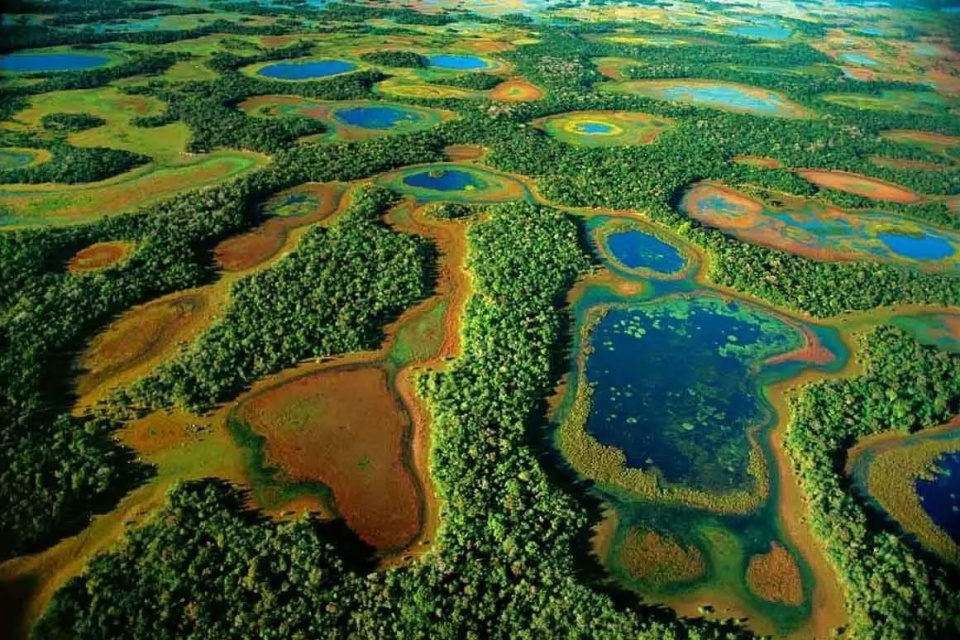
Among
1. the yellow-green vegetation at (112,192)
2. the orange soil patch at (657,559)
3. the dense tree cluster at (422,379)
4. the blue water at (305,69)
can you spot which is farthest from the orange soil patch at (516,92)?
the orange soil patch at (657,559)

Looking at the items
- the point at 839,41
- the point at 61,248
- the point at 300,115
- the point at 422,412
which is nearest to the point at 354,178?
the point at 300,115

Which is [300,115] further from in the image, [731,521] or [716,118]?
[731,521]

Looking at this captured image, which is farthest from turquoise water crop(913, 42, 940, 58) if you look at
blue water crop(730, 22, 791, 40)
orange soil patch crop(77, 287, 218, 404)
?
orange soil patch crop(77, 287, 218, 404)

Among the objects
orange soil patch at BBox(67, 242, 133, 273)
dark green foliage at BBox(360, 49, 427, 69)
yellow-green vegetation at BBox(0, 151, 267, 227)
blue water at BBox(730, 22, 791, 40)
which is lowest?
orange soil patch at BBox(67, 242, 133, 273)

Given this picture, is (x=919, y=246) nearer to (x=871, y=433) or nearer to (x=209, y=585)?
(x=871, y=433)

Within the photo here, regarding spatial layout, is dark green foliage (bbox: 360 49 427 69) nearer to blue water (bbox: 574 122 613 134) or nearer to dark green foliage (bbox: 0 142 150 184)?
blue water (bbox: 574 122 613 134)
